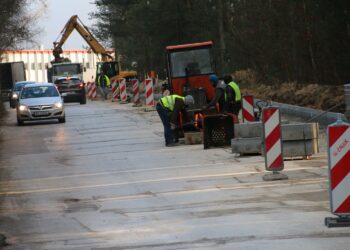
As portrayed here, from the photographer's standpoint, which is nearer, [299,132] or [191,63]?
[299,132]

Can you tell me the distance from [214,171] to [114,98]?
3800 centimetres

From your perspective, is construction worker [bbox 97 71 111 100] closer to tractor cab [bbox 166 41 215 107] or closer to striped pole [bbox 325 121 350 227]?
tractor cab [bbox 166 41 215 107]

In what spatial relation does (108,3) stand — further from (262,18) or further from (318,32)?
(318,32)

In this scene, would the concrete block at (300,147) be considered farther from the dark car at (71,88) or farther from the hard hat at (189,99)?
the dark car at (71,88)

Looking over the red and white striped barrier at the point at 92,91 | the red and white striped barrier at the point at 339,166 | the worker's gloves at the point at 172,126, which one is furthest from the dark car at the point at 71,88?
the red and white striped barrier at the point at 339,166

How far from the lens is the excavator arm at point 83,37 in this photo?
66.1 meters

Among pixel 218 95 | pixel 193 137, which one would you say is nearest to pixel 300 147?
pixel 218 95

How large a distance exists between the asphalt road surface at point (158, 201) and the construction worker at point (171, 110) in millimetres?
360

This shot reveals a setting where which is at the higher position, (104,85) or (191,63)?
(191,63)

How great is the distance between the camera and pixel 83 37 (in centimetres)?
6656

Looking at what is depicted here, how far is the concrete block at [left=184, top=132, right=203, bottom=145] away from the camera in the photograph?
22.0 metres

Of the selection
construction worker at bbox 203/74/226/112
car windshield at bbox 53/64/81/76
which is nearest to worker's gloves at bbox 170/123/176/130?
construction worker at bbox 203/74/226/112

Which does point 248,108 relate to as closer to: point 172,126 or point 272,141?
point 172,126

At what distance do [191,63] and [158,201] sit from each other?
46.5 feet
